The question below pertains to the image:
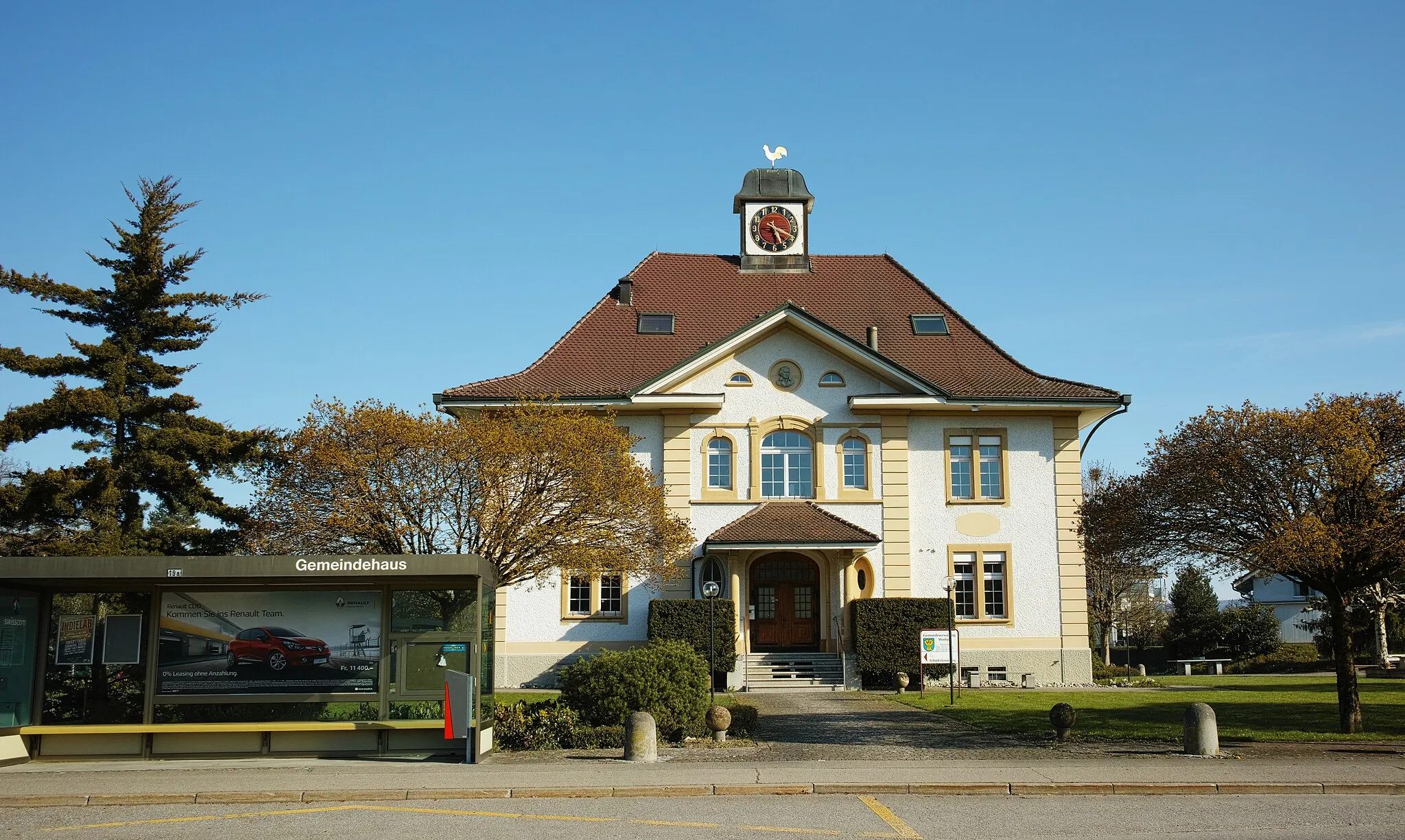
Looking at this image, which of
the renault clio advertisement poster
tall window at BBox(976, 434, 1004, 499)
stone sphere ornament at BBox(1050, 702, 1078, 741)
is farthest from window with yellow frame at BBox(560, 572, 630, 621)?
stone sphere ornament at BBox(1050, 702, 1078, 741)

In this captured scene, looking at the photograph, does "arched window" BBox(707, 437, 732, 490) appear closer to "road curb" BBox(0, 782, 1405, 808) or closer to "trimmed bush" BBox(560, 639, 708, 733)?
"trimmed bush" BBox(560, 639, 708, 733)

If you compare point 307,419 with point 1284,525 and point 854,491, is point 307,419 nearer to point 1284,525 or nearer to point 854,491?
point 854,491

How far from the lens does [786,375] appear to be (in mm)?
31312

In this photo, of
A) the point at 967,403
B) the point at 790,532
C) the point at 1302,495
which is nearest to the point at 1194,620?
the point at 967,403

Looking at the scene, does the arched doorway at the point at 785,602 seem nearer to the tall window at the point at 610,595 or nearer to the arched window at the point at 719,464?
the arched window at the point at 719,464

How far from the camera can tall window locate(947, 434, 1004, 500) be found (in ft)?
103

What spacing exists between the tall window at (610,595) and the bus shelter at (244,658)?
13.3 m

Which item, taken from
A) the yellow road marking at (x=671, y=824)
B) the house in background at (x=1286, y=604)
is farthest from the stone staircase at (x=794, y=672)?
the house in background at (x=1286, y=604)

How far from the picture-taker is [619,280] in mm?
35375

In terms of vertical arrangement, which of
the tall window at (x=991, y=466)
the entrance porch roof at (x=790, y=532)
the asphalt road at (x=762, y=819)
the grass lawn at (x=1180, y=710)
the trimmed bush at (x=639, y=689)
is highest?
the tall window at (x=991, y=466)

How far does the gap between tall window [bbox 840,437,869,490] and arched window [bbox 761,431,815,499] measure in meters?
0.87

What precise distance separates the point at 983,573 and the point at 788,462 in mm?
5773

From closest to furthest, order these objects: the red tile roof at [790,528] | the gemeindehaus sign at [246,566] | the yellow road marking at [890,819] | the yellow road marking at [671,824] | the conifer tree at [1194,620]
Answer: the yellow road marking at [890,819] < the yellow road marking at [671,824] < the gemeindehaus sign at [246,566] < the red tile roof at [790,528] < the conifer tree at [1194,620]

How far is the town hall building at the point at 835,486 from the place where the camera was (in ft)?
99.7
